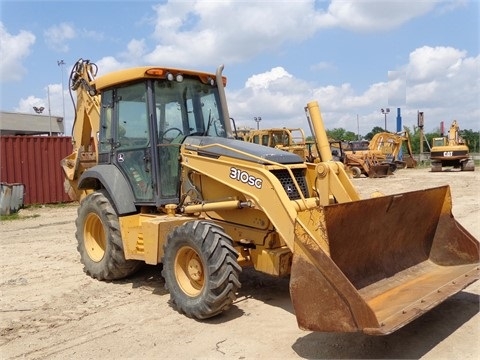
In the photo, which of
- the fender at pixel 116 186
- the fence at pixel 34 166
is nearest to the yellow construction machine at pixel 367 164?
the fence at pixel 34 166

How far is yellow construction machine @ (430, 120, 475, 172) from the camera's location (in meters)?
27.9

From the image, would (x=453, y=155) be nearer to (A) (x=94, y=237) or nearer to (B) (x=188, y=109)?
(B) (x=188, y=109)

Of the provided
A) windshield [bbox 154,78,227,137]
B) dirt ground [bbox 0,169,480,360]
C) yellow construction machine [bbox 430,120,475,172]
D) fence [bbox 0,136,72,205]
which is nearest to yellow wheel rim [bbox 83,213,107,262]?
dirt ground [bbox 0,169,480,360]

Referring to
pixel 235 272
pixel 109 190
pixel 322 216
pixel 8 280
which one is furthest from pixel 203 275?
pixel 8 280

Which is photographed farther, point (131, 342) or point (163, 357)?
point (131, 342)

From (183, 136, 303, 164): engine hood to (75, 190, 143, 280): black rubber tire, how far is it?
1405 mm

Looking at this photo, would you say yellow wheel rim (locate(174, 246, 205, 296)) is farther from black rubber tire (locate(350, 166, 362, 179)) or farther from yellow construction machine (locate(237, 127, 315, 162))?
black rubber tire (locate(350, 166, 362, 179))

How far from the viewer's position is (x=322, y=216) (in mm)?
4066

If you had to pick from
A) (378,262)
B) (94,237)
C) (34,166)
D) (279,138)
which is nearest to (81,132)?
(94,237)

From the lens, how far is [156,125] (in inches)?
233

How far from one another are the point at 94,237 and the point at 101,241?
109 mm

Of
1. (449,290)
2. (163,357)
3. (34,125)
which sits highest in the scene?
(34,125)

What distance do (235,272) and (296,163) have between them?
150cm

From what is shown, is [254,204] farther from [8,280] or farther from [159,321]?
[8,280]
